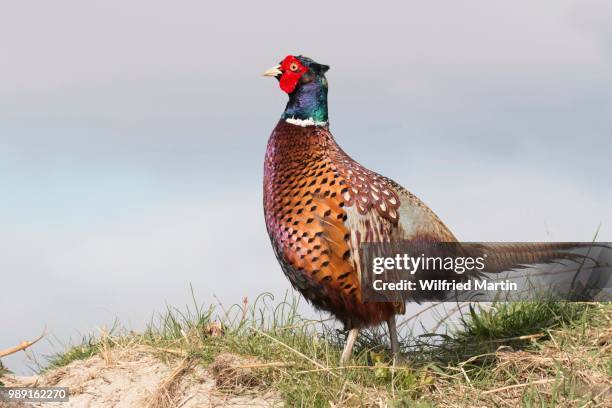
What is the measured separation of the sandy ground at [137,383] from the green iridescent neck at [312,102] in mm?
1849

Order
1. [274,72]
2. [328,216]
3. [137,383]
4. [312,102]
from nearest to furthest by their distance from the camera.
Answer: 1. [328,216]
2. [137,383]
3. [312,102]
4. [274,72]

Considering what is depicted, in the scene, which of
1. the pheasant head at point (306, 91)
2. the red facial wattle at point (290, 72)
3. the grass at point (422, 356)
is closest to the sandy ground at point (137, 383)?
the grass at point (422, 356)

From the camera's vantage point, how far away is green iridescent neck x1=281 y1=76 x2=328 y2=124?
6.13 metres

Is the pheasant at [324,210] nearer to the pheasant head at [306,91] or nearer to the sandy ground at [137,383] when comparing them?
the pheasant head at [306,91]

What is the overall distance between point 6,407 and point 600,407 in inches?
147

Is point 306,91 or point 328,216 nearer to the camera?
point 328,216

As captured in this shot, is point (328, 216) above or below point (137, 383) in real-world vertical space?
above

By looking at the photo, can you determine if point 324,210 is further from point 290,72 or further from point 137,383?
point 137,383

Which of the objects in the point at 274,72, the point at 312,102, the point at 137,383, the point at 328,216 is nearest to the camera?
the point at 328,216

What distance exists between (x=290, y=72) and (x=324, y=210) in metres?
1.11

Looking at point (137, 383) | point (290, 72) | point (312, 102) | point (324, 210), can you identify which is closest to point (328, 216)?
point (324, 210)

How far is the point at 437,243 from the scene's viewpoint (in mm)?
6160

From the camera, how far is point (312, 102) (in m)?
6.13

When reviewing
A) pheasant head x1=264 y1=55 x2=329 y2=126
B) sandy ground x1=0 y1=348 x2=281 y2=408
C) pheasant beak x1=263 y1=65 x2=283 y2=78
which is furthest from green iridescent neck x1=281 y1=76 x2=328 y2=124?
sandy ground x1=0 y1=348 x2=281 y2=408
